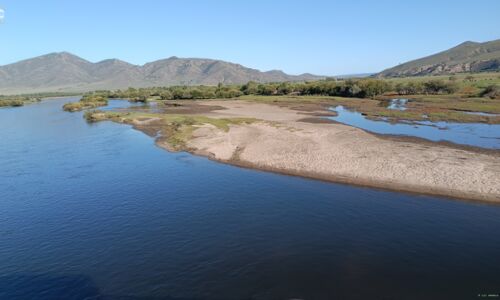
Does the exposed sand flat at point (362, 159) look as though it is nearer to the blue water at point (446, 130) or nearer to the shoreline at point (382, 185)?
the shoreline at point (382, 185)

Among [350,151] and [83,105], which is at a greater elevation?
[83,105]

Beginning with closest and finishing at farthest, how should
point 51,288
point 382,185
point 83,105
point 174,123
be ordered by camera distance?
point 51,288
point 382,185
point 174,123
point 83,105

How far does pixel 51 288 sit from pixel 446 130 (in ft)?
206

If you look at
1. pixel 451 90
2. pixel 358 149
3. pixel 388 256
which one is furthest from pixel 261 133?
pixel 451 90

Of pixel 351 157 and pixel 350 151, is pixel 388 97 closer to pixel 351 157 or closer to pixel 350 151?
pixel 350 151

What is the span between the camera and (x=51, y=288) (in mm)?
19016

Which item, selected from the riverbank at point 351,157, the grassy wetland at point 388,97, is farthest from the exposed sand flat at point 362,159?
the grassy wetland at point 388,97

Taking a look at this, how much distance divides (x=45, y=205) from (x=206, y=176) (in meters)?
15.9

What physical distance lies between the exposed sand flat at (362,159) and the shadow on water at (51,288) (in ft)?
82.1

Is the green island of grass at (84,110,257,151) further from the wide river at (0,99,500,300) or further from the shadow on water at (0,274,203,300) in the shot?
the shadow on water at (0,274,203,300)

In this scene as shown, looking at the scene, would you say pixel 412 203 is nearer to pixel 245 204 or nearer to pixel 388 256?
pixel 388 256

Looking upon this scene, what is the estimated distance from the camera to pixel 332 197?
104 ft

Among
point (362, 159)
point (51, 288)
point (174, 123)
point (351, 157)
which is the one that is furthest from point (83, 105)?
point (51, 288)

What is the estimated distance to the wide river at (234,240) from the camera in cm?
1883
